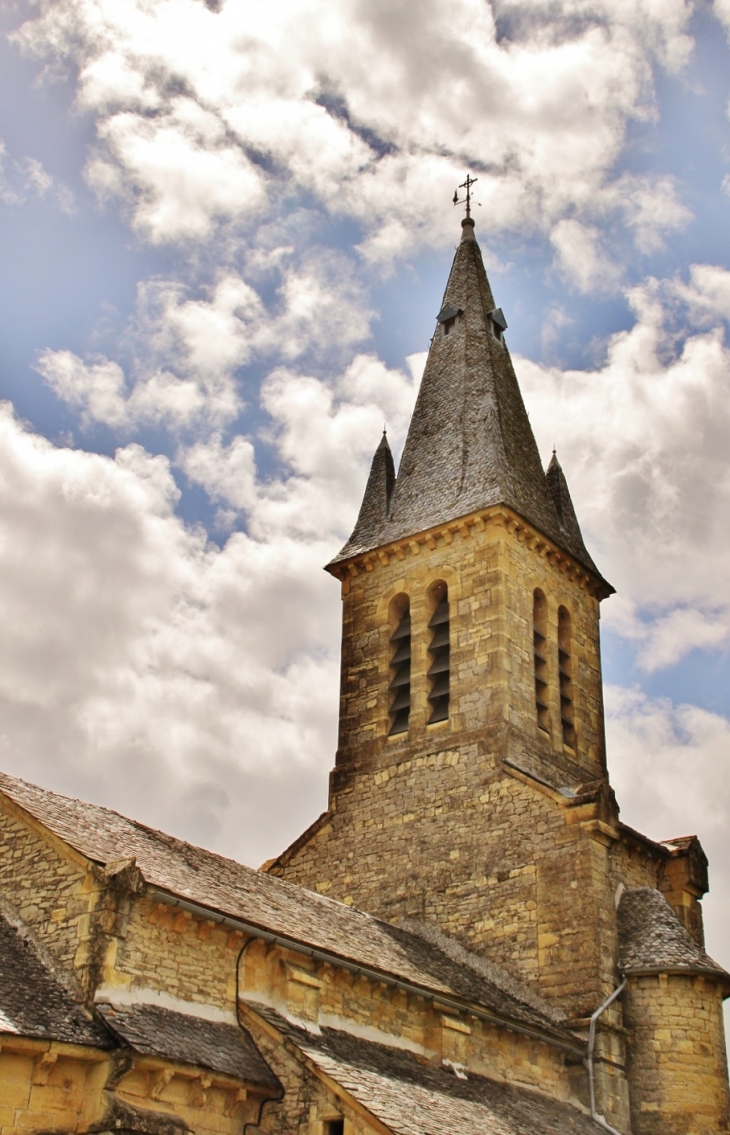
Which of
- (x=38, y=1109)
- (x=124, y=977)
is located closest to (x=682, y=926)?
(x=124, y=977)

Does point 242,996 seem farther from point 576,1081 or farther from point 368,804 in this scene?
point 368,804

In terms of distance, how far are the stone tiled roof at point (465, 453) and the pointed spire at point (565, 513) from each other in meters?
0.05

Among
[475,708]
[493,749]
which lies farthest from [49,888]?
[475,708]

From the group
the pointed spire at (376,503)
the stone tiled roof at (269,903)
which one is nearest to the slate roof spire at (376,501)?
the pointed spire at (376,503)

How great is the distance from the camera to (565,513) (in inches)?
1070

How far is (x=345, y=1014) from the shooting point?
15.4 meters

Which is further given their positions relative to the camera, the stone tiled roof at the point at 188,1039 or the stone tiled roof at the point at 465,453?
the stone tiled roof at the point at 465,453

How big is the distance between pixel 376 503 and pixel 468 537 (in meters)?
3.24

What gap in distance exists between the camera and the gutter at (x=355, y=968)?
13797 millimetres

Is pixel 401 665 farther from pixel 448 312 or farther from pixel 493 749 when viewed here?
pixel 448 312

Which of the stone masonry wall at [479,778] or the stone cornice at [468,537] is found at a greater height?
the stone cornice at [468,537]

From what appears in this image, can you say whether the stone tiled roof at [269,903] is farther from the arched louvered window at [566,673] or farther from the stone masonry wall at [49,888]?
the arched louvered window at [566,673]

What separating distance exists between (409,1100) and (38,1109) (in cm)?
431

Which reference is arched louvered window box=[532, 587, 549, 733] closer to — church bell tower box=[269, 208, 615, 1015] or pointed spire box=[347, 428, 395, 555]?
church bell tower box=[269, 208, 615, 1015]
